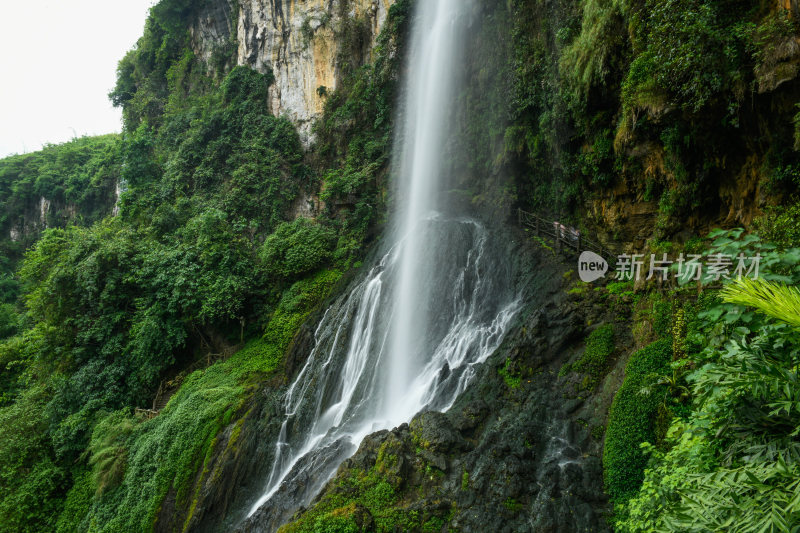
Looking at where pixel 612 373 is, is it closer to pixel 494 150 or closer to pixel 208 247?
pixel 494 150

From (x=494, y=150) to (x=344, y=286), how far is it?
6.57m

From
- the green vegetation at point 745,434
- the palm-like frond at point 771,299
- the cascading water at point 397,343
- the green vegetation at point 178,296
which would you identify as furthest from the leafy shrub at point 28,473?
the palm-like frond at point 771,299

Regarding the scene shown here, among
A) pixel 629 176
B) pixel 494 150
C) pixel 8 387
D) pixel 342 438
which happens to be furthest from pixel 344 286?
pixel 8 387

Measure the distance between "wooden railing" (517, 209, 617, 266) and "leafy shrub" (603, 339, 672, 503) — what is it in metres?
4.05

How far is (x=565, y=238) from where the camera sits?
10.3 metres

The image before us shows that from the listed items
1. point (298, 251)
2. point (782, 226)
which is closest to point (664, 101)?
point (782, 226)

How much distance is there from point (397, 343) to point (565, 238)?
503 centimetres

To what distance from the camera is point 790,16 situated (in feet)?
14.7

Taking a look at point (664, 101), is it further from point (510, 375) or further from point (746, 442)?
Answer: point (746, 442)

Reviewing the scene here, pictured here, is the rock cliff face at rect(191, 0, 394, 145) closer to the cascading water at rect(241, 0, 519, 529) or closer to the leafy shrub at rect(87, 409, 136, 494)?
the cascading water at rect(241, 0, 519, 529)

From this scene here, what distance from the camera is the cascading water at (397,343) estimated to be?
26.8 feet

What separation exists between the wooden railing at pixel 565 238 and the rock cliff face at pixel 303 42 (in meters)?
11.5

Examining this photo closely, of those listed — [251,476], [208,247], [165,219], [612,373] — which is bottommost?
[251,476]

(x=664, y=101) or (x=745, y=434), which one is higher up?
(x=664, y=101)
